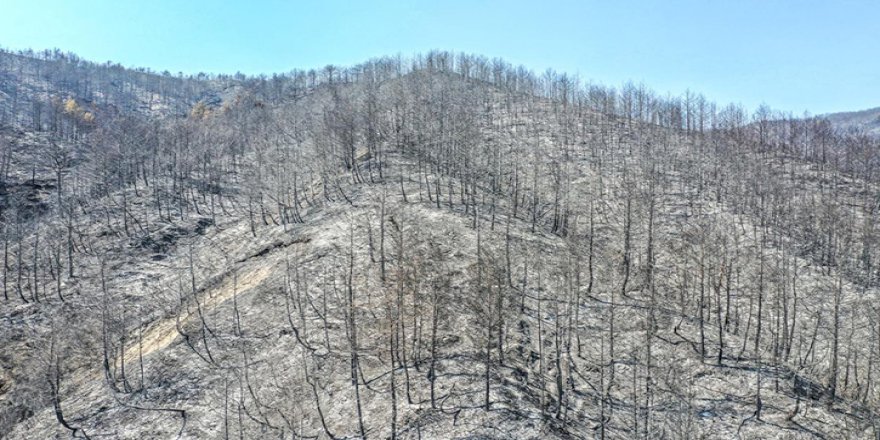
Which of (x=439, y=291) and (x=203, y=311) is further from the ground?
(x=439, y=291)

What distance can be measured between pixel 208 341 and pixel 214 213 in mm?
37965

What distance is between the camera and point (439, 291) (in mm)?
45906

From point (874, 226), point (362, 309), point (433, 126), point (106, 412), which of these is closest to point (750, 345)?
point (362, 309)

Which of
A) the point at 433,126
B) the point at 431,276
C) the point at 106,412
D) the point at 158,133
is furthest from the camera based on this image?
the point at 158,133

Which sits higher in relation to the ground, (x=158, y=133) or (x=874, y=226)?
(x=158, y=133)

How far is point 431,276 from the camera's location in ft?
163

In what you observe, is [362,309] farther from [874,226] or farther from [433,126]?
[874,226]

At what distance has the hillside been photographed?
37312 mm

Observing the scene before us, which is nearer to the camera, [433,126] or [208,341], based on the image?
[208,341]

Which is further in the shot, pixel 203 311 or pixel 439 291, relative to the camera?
pixel 203 311

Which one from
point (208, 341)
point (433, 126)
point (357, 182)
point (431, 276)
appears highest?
point (433, 126)

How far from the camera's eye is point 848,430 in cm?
3378

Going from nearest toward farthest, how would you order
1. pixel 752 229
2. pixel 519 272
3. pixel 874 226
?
pixel 519 272 → pixel 752 229 → pixel 874 226

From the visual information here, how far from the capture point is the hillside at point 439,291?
37312 mm
